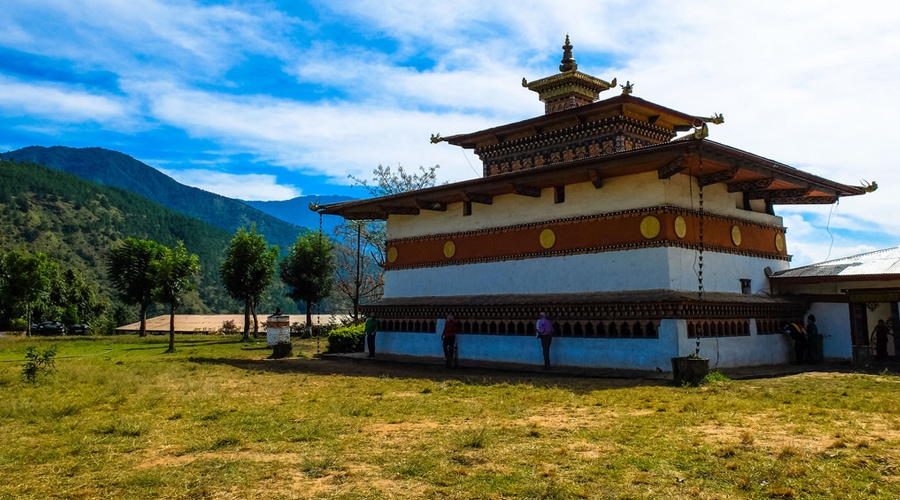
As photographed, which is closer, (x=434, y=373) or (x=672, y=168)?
(x=672, y=168)

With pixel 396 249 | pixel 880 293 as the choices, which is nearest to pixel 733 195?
pixel 880 293

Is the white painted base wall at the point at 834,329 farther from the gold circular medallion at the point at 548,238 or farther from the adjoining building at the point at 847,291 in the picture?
the gold circular medallion at the point at 548,238

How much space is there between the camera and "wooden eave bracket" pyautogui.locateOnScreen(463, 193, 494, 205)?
1950 cm

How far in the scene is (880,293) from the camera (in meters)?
17.0

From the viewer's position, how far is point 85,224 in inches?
4117

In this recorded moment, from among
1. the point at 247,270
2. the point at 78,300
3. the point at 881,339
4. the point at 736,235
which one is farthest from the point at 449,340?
the point at 78,300

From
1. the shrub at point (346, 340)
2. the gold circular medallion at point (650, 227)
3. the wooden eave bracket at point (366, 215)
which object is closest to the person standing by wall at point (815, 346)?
the gold circular medallion at point (650, 227)

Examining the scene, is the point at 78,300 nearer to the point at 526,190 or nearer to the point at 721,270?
the point at 526,190

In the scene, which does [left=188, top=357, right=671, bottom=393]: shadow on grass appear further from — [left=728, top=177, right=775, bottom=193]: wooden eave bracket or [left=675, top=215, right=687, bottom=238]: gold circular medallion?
[left=728, top=177, right=775, bottom=193]: wooden eave bracket

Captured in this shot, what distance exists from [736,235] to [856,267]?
10.6ft

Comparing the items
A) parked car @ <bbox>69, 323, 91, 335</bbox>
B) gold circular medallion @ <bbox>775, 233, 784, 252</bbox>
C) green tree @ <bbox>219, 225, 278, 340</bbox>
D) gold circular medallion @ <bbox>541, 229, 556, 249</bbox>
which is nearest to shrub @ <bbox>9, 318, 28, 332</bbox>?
parked car @ <bbox>69, 323, 91, 335</bbox>

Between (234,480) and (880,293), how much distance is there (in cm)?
1737

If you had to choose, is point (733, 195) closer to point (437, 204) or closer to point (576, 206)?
point (576, 206)

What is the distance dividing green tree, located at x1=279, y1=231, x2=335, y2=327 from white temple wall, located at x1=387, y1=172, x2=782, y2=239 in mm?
24666
